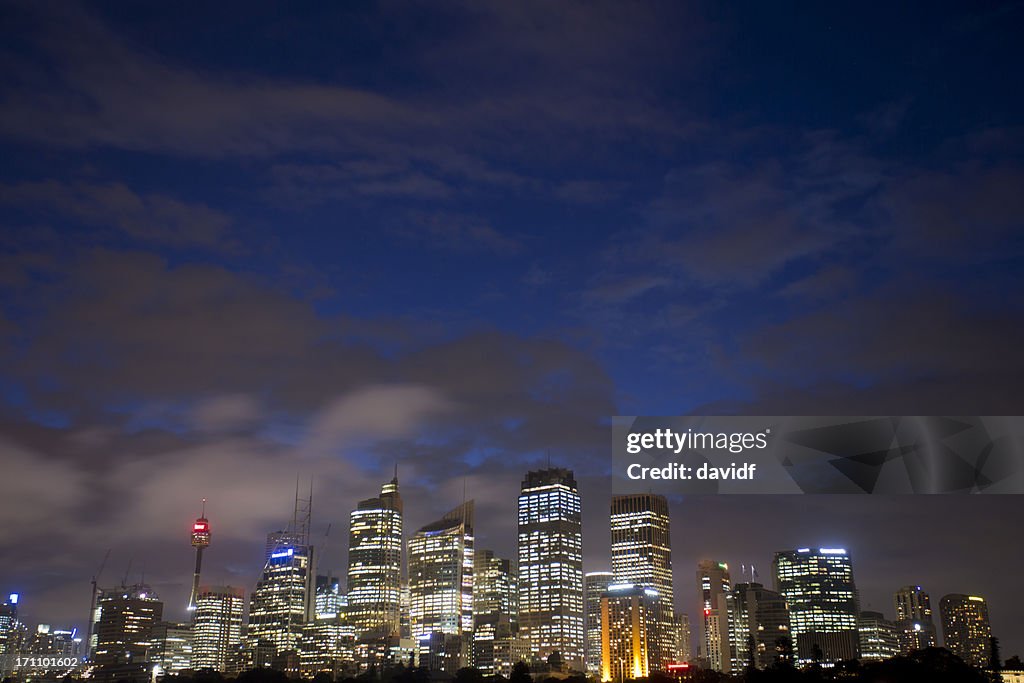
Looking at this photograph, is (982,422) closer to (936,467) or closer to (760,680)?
(936,467)

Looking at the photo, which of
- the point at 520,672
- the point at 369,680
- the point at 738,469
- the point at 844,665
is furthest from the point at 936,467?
the point at 369,680

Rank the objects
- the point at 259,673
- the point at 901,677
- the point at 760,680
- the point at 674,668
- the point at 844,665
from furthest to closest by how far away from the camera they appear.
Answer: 1. the point at 674,668
2. the point at 259,673
3. the point at 844,665
4. the point at 760,680
5. the point at 901,677

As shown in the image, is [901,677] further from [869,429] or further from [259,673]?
[259,673]

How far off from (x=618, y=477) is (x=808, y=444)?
307 inches

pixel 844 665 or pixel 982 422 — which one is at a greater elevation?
pixel 982 422

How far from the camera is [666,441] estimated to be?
129ft

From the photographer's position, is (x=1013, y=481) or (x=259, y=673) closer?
(x=1013, y=481)

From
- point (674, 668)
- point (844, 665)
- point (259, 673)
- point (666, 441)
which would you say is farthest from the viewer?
point (674, 668)

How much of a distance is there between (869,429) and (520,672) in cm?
10796

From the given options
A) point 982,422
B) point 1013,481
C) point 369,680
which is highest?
point 982,422

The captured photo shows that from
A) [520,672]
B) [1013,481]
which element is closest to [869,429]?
[1013,481]

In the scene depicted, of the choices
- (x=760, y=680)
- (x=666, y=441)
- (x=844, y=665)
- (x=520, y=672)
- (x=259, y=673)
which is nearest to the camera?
(x=666, y=441)

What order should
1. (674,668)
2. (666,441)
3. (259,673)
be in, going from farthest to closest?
1. (674,668)
2. (259,673)
3. (666,441)

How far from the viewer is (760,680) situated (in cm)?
10506
